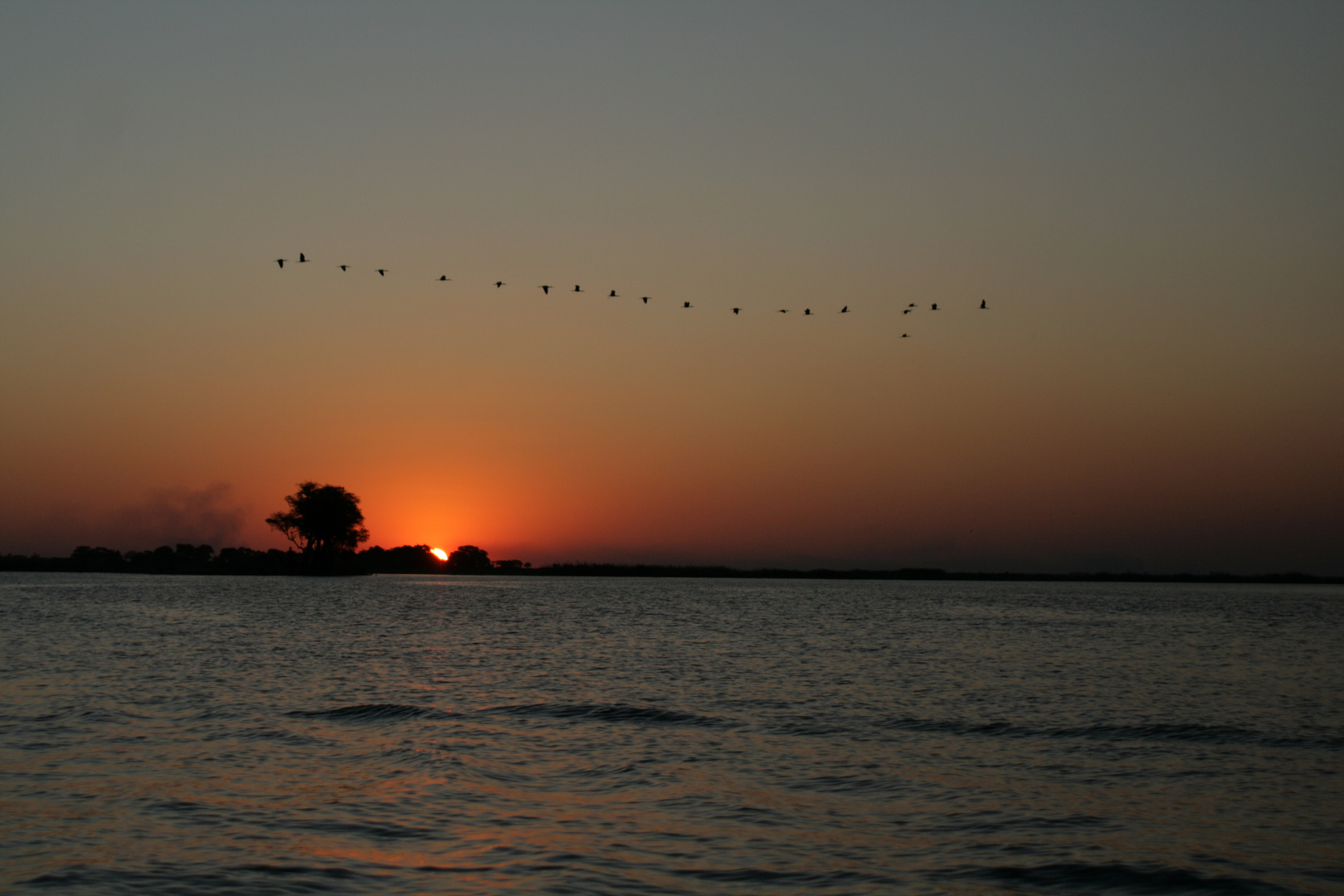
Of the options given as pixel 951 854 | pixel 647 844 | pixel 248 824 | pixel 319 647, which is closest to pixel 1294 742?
pixel 951 854

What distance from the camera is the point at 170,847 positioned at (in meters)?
17.0

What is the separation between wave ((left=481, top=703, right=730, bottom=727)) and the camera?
3045 centimetres

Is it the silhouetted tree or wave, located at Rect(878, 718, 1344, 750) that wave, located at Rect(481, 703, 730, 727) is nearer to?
wave, located at Rect(878, 718, 1344, 750)

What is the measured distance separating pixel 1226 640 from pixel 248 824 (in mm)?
66081

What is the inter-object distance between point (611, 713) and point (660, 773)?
8.79 metres

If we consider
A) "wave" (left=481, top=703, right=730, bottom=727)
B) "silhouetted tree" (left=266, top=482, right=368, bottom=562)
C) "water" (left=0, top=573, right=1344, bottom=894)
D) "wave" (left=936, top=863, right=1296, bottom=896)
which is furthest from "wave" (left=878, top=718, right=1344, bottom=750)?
"silhouetted tree" (left=266, top=482, right=368, bottom=562)

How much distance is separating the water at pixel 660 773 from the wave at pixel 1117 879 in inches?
2.1

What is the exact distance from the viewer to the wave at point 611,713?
1199 inches

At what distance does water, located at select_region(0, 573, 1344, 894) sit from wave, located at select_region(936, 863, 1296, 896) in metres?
0.05

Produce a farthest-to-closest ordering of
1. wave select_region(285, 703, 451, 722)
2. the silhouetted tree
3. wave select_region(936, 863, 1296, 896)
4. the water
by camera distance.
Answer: the silhouetted tree
wave select_region(285, 703, 451, 722)
the water
wave select_region(936, 863, 1296, 896)

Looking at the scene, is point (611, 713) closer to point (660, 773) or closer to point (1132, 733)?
point (660, 773)

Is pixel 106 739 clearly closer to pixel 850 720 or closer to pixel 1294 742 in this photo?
pixel 850 720

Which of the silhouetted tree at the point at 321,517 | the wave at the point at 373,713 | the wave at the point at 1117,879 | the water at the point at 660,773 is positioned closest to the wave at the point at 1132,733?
the water at the point at 660,773

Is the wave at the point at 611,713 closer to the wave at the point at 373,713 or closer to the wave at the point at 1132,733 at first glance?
the wave at the point at 373,713
